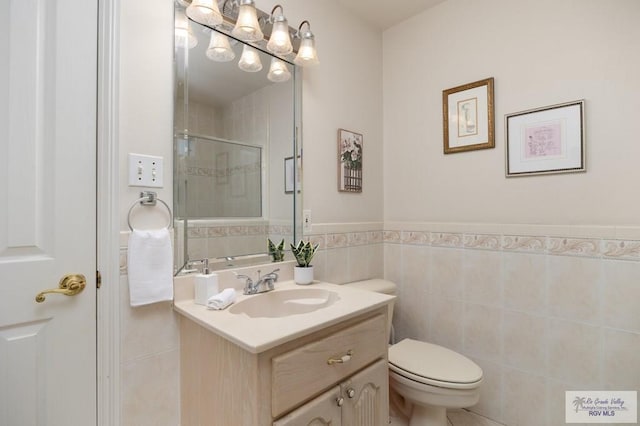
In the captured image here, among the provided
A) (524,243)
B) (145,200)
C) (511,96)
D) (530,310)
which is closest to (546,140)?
(511,96)

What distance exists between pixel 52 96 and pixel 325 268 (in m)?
1.35

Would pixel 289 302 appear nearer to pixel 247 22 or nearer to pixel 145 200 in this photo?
pixel 145 200

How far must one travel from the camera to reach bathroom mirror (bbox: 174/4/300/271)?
1.20m

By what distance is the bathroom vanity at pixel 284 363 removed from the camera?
83 centimetres

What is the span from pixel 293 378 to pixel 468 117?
1637 millimetres

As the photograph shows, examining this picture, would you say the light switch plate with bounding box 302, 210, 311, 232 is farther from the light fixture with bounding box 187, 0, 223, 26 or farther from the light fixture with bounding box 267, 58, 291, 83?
the light fixture with bounding box 187, 0, 223, 26

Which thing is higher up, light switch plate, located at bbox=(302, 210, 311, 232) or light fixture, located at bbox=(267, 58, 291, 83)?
light fixture, located at bbox=(267, 58, 291, 83)

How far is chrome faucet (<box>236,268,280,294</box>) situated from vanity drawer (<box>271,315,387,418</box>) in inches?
16.8

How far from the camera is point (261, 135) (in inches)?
58.9

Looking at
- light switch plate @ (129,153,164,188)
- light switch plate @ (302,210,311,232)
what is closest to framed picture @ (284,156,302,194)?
light switch plate @ (302,210,311,232)

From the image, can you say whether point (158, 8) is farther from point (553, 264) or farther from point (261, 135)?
point (553, 264)

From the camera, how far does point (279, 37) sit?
140cm

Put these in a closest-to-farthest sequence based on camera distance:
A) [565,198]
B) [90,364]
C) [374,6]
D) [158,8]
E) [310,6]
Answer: [90,364] < [158,8] < [565,198] < [310,6] < [374,6]

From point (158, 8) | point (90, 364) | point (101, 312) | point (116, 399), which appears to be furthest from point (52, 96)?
point (116, 399)
